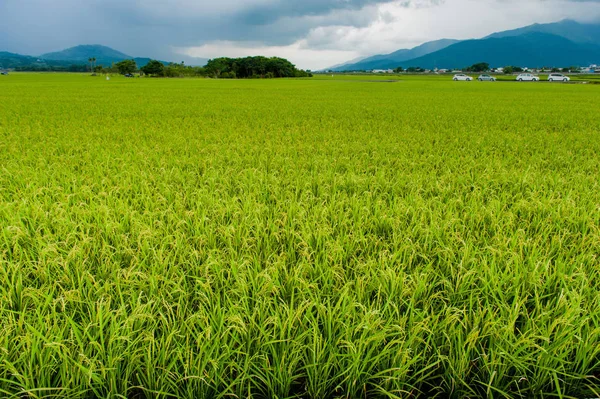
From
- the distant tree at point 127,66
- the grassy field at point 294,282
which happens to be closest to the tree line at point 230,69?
the distant tree at point 127,66

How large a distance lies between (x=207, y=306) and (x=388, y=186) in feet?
10.9

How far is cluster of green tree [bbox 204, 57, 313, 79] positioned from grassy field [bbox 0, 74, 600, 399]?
103m

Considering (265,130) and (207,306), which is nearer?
(207,306)

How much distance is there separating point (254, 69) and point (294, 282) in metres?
113

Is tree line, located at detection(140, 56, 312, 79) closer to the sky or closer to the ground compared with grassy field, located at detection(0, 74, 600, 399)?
closer to the sky

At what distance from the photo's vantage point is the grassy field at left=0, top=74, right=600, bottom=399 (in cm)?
173

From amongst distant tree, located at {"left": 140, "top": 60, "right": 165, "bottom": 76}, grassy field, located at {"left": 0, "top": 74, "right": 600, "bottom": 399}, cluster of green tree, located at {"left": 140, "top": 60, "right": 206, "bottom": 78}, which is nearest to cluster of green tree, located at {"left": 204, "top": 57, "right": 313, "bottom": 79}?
cluster of green tree, located at {"left": 140, "top": 60, "right": 206, "bottom": 78}

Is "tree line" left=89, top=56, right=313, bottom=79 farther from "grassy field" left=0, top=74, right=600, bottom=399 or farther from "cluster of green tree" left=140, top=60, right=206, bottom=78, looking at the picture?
"grassy field" left=0, top=74, right=600, bottom=399

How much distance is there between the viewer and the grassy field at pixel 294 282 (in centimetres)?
173

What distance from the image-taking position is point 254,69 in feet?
349

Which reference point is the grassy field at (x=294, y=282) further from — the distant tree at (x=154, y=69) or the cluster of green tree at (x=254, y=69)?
the distant tree at (x=154, y=69)

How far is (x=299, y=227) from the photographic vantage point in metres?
3.38

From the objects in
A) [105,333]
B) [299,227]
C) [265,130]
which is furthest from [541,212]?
[265,130]

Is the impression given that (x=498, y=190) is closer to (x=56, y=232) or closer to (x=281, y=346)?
(x=281, y=346)
